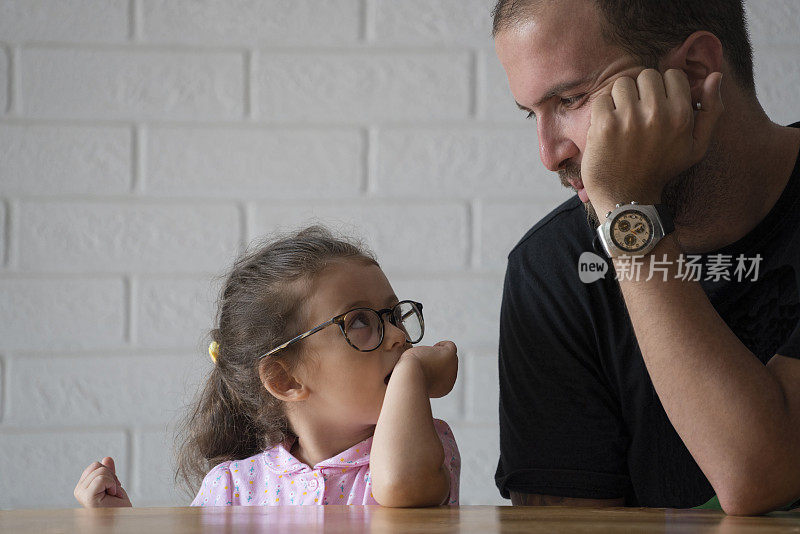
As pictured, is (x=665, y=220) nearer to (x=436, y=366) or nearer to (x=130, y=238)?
(x=436, y=366)

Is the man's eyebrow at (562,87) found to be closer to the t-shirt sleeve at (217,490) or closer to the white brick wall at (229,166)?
the white brick wall at (229,166)

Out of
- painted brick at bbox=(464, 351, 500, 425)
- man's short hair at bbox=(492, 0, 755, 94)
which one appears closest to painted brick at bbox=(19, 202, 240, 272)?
painted brick at bbox=(464, 351, 500, 425)

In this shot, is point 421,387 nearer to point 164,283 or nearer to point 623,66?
point 623,66

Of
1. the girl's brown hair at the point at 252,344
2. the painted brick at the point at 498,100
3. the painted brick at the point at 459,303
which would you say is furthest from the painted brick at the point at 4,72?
the painted brick at the point at 498,100

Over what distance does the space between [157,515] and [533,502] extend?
0.74 metres

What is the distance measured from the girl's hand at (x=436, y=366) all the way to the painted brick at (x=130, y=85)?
800 mm

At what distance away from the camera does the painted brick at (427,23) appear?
1.76 meters

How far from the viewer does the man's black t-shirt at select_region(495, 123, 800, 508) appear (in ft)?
4.23

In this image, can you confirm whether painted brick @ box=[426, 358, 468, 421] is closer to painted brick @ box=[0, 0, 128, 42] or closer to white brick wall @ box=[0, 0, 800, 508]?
white brick wall @ box=[0, 0, 800, 508]

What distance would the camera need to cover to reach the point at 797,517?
2.56 ft

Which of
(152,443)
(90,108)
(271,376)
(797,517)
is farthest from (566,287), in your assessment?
(90,108)

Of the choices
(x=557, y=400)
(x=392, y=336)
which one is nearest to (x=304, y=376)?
(x=392, y=336)

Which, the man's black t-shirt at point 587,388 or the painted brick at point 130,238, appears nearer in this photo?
the man's black t-shirt at point 587,388

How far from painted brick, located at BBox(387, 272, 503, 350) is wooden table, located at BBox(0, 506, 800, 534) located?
92 centimetres
